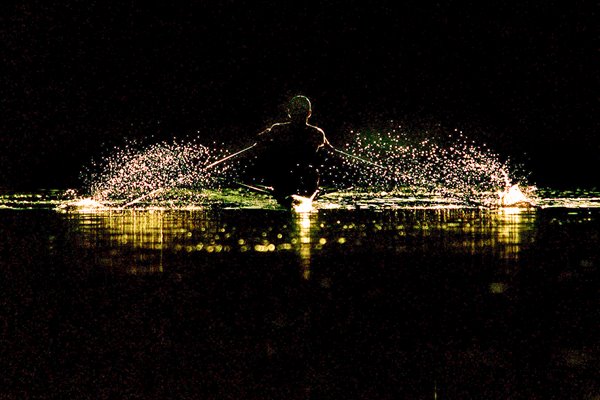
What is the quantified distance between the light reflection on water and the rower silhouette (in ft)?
1.90

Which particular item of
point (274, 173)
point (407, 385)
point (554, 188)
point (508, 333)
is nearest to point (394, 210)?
point (274, 173)

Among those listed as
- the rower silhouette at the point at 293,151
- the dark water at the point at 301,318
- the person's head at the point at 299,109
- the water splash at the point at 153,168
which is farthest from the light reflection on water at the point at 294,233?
the water splash at the point at 153,168

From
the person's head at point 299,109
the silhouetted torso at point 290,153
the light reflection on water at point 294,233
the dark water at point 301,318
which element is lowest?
the dark water at point 301,318

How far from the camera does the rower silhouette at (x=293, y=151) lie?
1214 centimetres

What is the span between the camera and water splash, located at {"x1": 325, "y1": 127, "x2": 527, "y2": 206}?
22891 mm

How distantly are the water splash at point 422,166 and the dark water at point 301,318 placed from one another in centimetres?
1373

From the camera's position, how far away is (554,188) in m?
21.0

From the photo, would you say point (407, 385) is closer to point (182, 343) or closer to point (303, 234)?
point (182, 343)

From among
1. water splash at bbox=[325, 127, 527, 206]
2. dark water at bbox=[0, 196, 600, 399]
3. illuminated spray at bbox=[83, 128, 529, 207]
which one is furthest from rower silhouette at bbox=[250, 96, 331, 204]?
water splash at bbox=[325, 127, 527, 206]

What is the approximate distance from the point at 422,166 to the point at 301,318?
22286 millimetres

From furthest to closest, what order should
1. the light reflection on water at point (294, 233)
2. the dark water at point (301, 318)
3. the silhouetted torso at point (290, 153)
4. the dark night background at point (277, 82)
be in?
the dark night background at point (277, 82) < the silhouetted torso at point (290, 153) < the light reflection on water at point (294, 233) < the dark water at point (301, 318)

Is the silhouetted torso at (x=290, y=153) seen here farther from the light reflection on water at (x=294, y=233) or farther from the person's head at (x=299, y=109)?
the light reflection on water at (x=294, y=233)

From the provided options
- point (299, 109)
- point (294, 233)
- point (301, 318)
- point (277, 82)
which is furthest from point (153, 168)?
point (301, 318)

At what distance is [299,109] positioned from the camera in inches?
490
